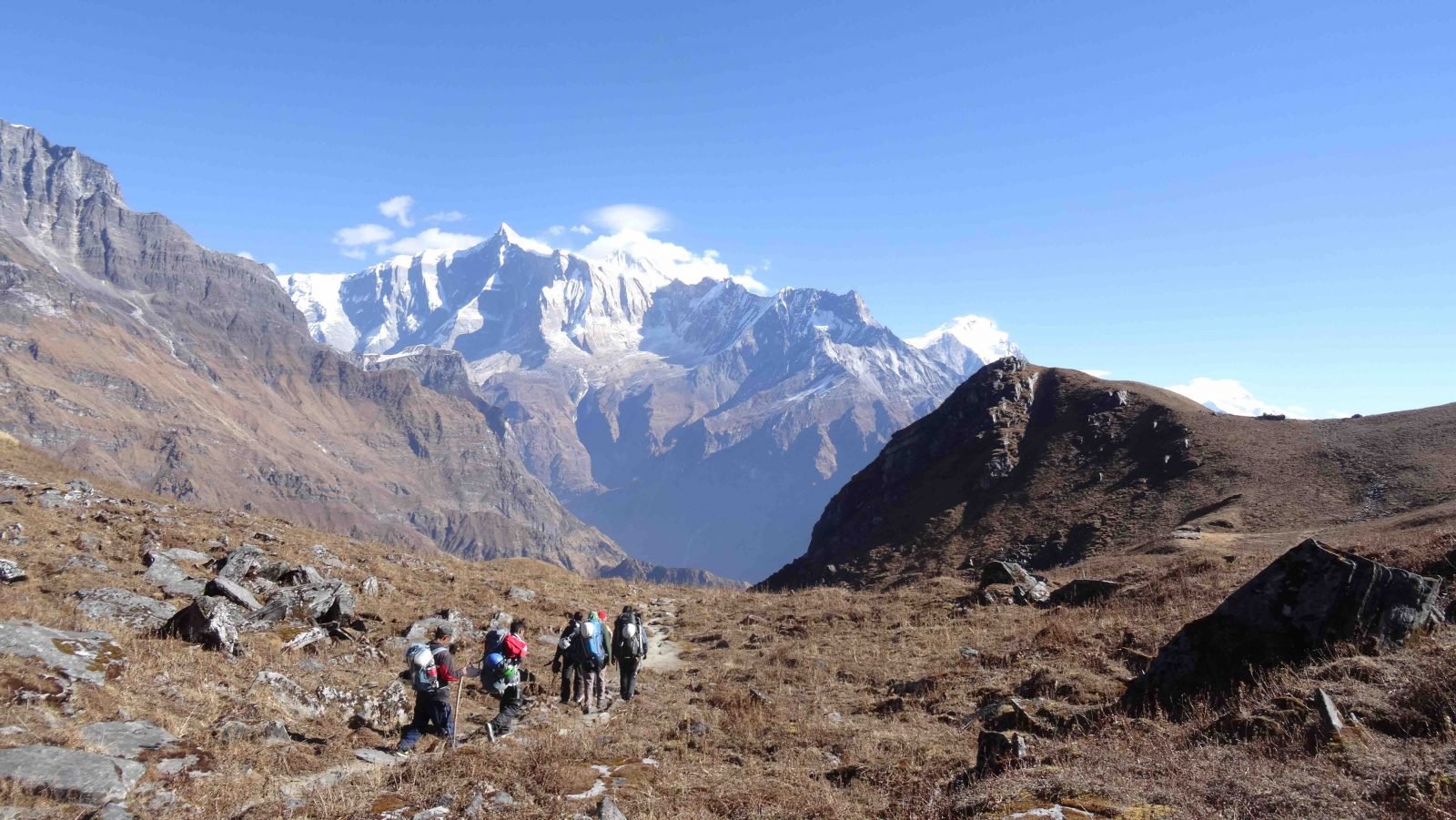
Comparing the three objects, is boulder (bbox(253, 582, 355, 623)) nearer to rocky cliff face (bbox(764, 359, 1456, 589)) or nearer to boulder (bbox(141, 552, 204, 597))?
boulder (bbox(141, 552, 204, 597))

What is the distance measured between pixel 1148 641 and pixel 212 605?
72.8 ft

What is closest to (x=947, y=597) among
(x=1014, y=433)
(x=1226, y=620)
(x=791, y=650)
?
(x=791, y=650)

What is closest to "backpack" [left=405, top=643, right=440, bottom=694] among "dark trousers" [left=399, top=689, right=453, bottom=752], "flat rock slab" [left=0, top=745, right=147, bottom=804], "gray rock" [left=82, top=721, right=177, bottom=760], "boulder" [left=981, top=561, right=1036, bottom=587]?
"dark trousers" [left=399, top=689, right=453, bottom=752]

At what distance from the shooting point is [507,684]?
51.8 ft

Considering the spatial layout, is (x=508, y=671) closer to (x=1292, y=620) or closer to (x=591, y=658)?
(x=591, y=658)

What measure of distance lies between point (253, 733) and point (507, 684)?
4.75 metres

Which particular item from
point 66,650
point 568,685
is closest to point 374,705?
point 568,685

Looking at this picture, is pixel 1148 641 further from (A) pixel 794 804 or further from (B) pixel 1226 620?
(A) pixel 794 804

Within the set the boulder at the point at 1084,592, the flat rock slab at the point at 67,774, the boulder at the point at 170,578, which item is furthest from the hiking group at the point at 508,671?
the boulder at the point at 1084,592

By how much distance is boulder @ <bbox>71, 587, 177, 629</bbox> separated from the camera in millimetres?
16641

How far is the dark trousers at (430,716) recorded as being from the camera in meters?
13.9

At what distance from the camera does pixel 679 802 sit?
10148 mm

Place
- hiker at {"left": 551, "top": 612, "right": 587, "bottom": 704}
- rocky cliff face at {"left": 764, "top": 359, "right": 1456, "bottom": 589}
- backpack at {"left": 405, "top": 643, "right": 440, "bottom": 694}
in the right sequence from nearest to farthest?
backpack at {"left": 405, "top": 643, "right": 440, "bottom": 694}
hiker at {"left": 551, "top": 612, "right": 587, "bottom": 704}
rocky cliff face at {"left": 764, "top": 359, "right": 1456, "bottom": 589}

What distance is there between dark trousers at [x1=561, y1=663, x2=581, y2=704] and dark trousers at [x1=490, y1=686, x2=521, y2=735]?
234 centimetres
